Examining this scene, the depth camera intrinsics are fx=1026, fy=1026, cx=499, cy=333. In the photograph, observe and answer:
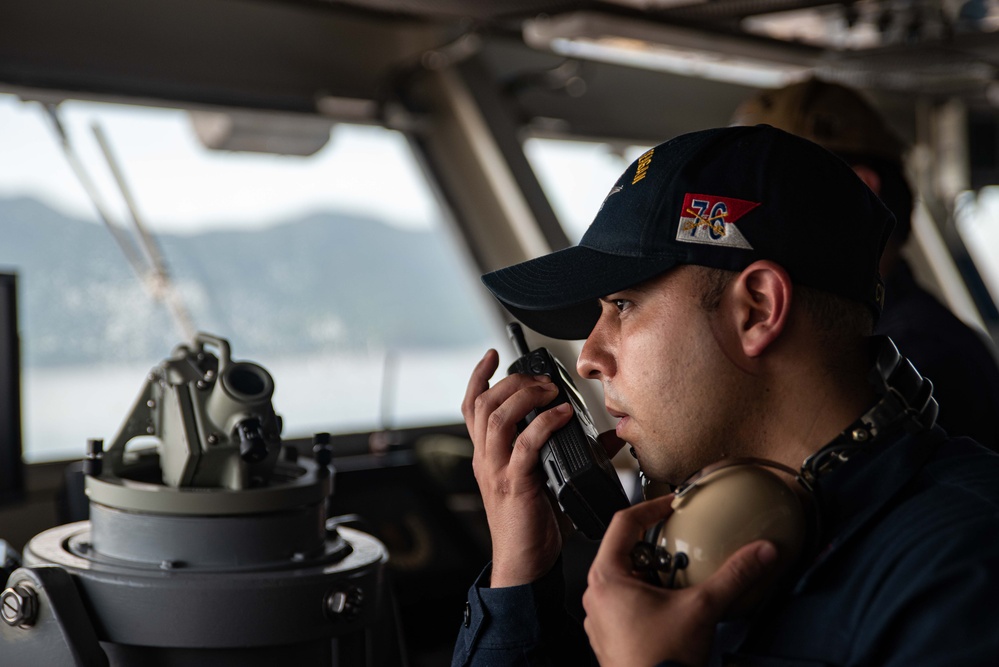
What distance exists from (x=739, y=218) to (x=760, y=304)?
0.09m

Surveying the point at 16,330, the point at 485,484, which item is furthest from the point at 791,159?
the point at 16,330

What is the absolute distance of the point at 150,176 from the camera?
3.58 m

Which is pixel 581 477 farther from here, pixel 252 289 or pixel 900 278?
pixel 252 289

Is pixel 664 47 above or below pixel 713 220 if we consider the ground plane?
above

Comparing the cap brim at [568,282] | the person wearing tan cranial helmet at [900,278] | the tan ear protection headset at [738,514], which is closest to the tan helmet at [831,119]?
the person wearing tan cranial helmet at [900,278]

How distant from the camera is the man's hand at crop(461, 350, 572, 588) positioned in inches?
49.6

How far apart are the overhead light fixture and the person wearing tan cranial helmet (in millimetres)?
350

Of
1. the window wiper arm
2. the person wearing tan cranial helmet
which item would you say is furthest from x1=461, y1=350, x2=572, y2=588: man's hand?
the window wiper arm

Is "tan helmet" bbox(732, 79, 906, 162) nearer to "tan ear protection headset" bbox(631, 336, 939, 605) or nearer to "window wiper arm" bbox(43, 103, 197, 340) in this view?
"tan ear protection headset" bbox(631, 336, 939, 605)

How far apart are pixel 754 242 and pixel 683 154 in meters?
0.13

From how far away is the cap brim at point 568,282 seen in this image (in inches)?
43.5

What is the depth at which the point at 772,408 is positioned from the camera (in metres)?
1.09

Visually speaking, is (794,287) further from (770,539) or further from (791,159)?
(770,539)

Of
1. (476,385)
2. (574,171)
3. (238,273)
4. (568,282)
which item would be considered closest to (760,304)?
(568,282)
